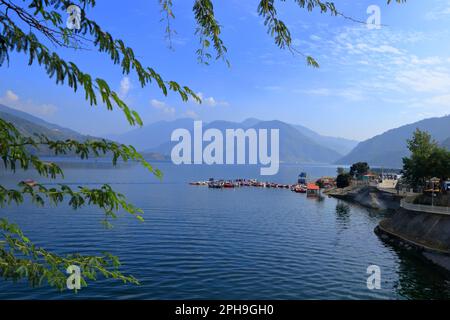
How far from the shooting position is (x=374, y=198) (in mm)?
114062

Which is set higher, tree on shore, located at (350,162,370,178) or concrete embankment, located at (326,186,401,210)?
tree on shore, located at (350,162,370,178)

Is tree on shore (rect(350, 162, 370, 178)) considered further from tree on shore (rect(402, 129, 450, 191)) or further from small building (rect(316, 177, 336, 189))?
tree on shore (rect(402, 129, 450, 191))

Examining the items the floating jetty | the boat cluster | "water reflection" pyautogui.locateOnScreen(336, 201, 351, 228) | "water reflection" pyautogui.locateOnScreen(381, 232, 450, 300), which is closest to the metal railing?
"water reflection" pyautogui.locateOnScreen(381, 232, 450, 300)

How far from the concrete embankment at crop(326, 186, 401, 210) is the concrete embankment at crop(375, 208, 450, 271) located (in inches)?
1894

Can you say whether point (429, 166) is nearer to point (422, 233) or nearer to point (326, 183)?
point (422, 233)

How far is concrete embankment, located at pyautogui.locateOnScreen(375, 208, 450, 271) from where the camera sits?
42.7 meters

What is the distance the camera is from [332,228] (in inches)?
2704

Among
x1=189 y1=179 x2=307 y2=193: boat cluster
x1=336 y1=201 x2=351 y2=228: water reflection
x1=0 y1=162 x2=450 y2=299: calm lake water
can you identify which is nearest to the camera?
x1=0 y1=162 x2=450 y2=299: calm lake water

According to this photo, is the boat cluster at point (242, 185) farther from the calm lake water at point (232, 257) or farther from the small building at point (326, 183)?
the calm lake water at point (232, 257)

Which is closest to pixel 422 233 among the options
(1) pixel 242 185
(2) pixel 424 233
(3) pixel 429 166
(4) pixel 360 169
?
(2) pixel 424 233

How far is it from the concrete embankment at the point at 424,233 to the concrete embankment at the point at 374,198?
48.1 m

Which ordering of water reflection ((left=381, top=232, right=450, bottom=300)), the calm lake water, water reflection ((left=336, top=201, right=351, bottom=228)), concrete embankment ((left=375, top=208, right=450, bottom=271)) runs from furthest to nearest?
water reflection ((left=336, top=201, right=351, bottom=228)) → concrete embankment ((left=375, top=208, right=450, bottom=271)) → water reflection ((left=381, top=232, right=450, bottom=300)) → the calm lake water

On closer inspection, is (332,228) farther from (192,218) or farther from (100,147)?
(100,147)

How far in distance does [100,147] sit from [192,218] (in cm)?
7231
